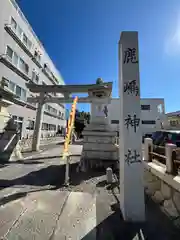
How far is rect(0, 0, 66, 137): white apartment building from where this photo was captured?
49.7ft

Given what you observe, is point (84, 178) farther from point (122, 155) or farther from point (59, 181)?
point (122, 155)

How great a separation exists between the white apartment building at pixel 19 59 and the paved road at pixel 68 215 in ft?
46.1

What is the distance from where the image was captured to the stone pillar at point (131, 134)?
344 centimetres

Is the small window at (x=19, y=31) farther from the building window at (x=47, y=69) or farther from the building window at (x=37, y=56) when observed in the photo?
the building window at (x=47, y=69)

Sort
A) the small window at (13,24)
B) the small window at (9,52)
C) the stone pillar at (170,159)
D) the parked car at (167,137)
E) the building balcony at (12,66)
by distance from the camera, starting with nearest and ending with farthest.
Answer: the stone pillar at (170,159)
the parked car at (167,137)
the building balcony at (12,66)
the small window at (9,52)
the small window at (13,24)

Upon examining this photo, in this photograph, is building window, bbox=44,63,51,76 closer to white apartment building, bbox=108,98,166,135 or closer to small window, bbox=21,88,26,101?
small window, bbox=21,88,26,101

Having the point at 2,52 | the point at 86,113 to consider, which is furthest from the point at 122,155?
the point at 86,113

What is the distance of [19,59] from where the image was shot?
18.2m

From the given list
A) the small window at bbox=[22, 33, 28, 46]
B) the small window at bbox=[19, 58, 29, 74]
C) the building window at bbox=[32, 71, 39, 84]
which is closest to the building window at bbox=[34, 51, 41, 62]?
the building window at bbox=[32, 71, 39, 84]

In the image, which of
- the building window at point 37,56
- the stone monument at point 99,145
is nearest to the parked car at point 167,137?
the stone monument at point 99,145

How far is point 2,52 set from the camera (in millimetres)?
14703

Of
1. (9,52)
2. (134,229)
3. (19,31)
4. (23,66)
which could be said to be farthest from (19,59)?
(134,229)

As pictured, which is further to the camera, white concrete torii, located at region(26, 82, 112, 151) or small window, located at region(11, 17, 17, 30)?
small window, located at region(11, 17, 17, 30)

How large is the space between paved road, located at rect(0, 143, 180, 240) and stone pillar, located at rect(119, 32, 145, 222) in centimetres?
42
